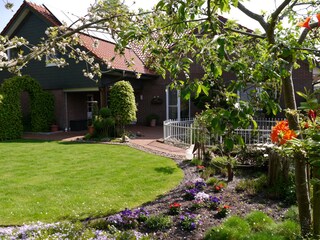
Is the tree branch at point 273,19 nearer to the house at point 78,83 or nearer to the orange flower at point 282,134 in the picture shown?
the orange flower at point 282,134

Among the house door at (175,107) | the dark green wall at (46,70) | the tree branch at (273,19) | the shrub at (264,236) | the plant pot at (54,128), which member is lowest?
the shrub at (264,236)

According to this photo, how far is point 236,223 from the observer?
430cm

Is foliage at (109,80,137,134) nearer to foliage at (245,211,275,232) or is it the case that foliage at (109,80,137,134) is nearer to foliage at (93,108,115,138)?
foliage at (93,108,115,138)

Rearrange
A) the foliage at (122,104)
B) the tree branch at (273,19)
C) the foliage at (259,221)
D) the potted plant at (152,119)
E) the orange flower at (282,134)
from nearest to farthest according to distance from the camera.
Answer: the orange flower at (282,134), the tree branch at (273,19), the foliage at (259,221), the foliage at (122,104), the potted plant at (152,119)

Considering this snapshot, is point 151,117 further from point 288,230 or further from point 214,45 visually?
point 214,45

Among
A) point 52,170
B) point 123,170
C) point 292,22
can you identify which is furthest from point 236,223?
point 52,170

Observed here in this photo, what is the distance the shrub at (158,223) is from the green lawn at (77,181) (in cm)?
97

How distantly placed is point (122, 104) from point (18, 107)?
18.4 feet

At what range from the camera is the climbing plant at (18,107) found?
1475cm

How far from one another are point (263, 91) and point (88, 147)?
10.1 m

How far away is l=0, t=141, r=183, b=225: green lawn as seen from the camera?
5.27 meters

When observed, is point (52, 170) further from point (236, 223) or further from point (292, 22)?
point (292, 22)

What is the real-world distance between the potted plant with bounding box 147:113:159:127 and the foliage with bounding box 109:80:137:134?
532 centimetres

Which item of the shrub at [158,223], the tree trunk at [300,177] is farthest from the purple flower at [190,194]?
the tree trunk at [300,177]
